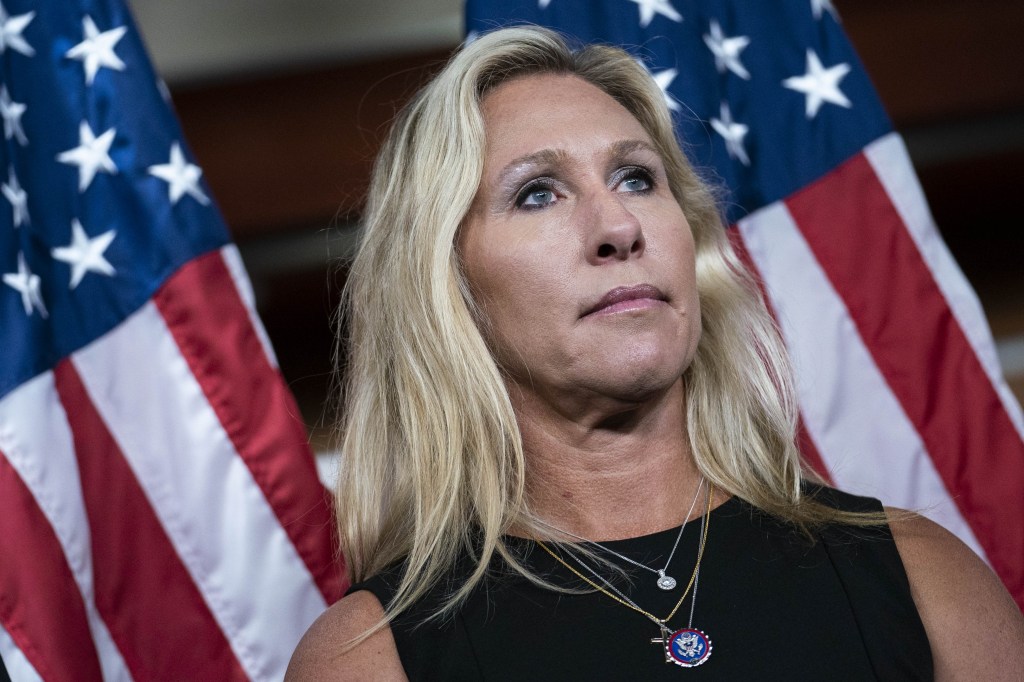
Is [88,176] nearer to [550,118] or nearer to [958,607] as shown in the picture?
[550,118]

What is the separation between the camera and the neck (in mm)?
1519

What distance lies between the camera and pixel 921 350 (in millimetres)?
1975

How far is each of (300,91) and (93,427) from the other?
5.20 ft

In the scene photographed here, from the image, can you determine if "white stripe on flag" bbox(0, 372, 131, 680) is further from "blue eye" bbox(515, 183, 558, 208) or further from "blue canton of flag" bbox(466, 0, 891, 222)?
"blue canton of flag" bbox(466, 0, 891, 222)

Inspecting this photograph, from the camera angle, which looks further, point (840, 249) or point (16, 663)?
point (840, 249)

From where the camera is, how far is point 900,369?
1.98 m

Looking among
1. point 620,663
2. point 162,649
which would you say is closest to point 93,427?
point 162,649

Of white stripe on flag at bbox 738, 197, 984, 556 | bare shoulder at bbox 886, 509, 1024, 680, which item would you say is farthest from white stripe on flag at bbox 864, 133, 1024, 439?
bare shoulder at bbox 886, 509, 1024, 680

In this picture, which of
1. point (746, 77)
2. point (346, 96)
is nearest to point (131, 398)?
point (746, 77)

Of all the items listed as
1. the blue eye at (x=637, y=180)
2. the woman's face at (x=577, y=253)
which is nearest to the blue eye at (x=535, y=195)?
the woman's face at (x=577, y=253)

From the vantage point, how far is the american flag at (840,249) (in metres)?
1.94

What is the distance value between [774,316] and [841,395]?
0.16m

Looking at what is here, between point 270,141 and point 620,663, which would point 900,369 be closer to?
point 620,663

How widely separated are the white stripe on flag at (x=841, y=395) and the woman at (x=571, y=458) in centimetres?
23
